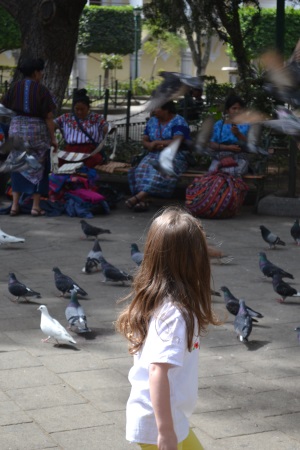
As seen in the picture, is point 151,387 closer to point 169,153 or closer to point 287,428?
point 287,428

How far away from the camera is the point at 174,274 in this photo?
9.40 feet

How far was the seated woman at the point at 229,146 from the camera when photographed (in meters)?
10.7

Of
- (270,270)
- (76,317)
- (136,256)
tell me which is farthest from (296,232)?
(76,317)

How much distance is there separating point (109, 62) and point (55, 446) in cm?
3732

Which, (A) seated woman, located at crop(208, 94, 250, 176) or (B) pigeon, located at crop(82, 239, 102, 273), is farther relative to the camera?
(A) seated woman, located at crop(208, 94, 250, 176)

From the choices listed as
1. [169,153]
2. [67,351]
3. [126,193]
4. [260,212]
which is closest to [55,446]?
[67,351]

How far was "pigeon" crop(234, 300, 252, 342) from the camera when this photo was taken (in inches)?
238

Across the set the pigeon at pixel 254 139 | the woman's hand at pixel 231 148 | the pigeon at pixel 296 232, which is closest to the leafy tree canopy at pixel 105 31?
the woman's hand at pixel 231 148

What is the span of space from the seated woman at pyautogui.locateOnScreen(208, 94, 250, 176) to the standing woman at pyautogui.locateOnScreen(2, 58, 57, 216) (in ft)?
6.38

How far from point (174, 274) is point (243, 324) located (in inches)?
130

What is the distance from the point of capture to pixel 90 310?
22.8 feet

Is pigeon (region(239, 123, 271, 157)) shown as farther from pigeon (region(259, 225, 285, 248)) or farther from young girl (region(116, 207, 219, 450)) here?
young girl (region(116, 207, 219, 450))

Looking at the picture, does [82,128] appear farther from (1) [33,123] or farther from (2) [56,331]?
(2) [56,331]

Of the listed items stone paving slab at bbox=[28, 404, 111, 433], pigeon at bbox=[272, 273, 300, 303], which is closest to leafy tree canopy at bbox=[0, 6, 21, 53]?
pigeon at bbox=[272, 273, 300, 303]
